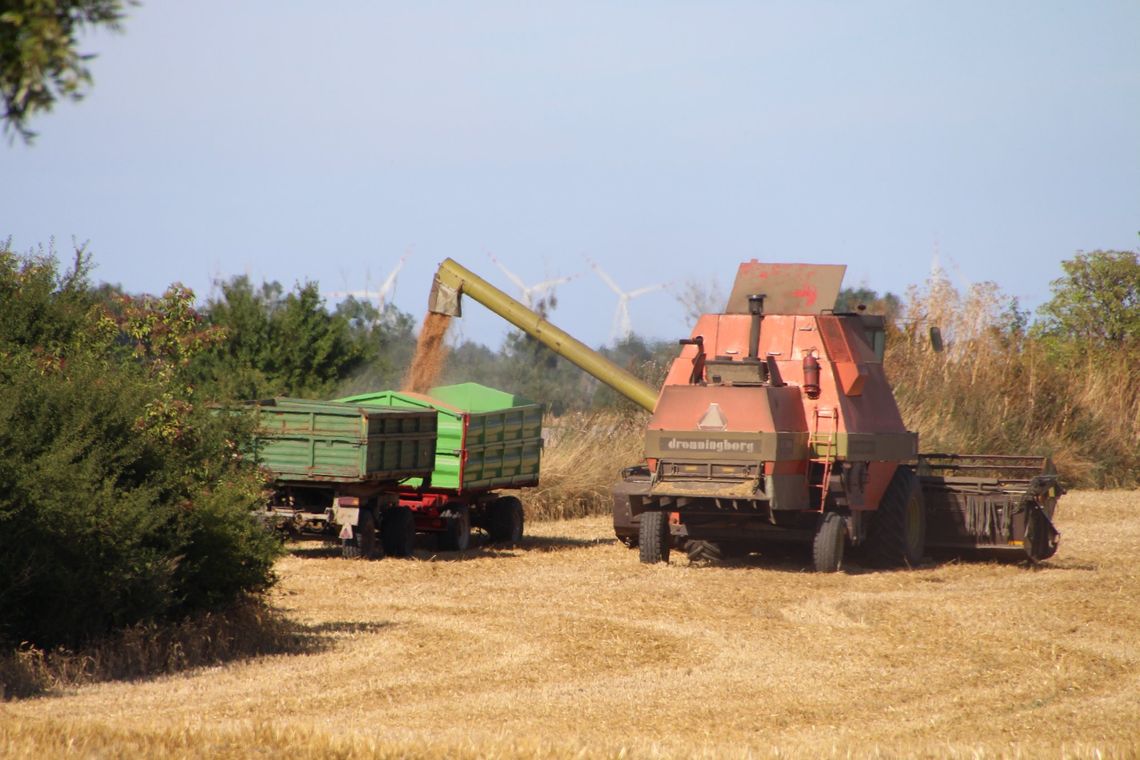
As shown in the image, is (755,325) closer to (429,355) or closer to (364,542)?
(364,542)

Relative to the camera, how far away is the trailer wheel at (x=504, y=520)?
20312 millimetres

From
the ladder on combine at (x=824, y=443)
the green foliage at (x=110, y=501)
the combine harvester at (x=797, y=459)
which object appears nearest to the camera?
the green foliage at (x=110, y=501)

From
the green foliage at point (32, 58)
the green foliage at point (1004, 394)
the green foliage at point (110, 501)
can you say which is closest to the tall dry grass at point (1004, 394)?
the green foliage at point (1004, 394)

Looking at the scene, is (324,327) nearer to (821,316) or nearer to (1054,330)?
(821,316)

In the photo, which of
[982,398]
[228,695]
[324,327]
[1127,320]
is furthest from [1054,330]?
[228,695]

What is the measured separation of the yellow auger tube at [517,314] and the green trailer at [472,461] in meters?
1.13

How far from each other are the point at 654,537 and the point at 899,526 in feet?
9.37

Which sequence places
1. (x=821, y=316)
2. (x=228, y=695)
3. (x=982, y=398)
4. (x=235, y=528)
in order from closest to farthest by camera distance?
(x=228, y=695) → (x=235, y=528) → (x=821, y=316) → (x=982, y=398)

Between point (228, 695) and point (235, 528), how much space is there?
2194 mm

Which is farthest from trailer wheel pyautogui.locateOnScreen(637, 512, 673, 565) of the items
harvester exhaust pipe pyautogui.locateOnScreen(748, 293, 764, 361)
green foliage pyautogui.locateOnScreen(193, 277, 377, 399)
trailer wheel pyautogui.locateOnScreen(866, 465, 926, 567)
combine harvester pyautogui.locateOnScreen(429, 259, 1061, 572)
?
green foliage pyautogui.locateOnScreen(193, 277, 377, 399)

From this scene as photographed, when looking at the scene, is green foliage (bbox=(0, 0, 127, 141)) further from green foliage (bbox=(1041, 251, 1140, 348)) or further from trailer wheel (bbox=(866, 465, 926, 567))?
green foliage (bbox=(1041, 251, 1140, 348))

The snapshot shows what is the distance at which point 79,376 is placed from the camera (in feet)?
34.5

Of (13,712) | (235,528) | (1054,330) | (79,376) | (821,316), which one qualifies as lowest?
(13,712)

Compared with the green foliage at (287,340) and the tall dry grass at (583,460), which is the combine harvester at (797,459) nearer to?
the tall dry grass at (583,460)
